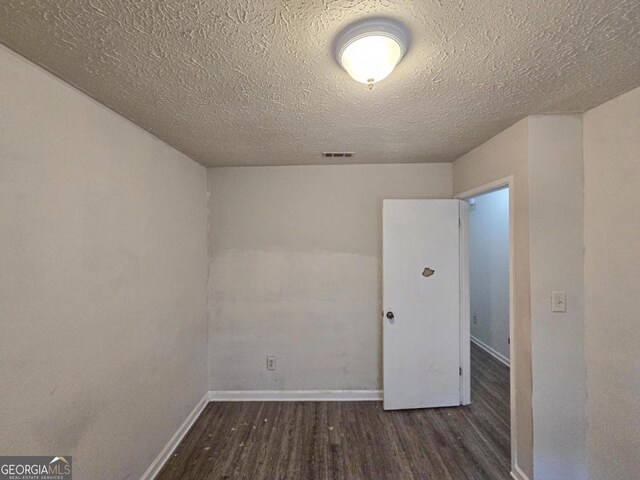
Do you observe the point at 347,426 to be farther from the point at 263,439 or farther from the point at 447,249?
the point at 447,249

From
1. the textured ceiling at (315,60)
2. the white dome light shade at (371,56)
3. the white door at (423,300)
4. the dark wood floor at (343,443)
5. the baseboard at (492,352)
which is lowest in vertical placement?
the dark wood floor at (343,443)

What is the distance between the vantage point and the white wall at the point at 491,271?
327 centimetres

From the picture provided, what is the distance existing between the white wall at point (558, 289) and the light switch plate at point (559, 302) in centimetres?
3

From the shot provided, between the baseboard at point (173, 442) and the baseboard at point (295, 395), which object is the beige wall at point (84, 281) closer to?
the baseboard at point (173, 442)

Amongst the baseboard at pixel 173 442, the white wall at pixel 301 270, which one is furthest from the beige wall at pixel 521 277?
the baseboard at pixel 173 442

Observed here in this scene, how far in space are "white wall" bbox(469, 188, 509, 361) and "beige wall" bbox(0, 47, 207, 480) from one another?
11.5 feet

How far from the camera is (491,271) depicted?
346 cm

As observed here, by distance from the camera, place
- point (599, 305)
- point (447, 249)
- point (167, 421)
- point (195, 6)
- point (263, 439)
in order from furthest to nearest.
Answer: point (447, 249) < point (263, 439) < point (167, 421) < point (599, 305) < point (195, 6)

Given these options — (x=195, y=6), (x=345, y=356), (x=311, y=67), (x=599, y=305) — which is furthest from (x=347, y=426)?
(x=195, y=6)

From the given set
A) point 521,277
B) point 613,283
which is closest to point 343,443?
point 521,277

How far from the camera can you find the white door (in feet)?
7.92

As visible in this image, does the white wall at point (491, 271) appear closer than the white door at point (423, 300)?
No

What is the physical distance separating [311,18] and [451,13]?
1.46 feet

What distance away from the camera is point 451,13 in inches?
32.6
